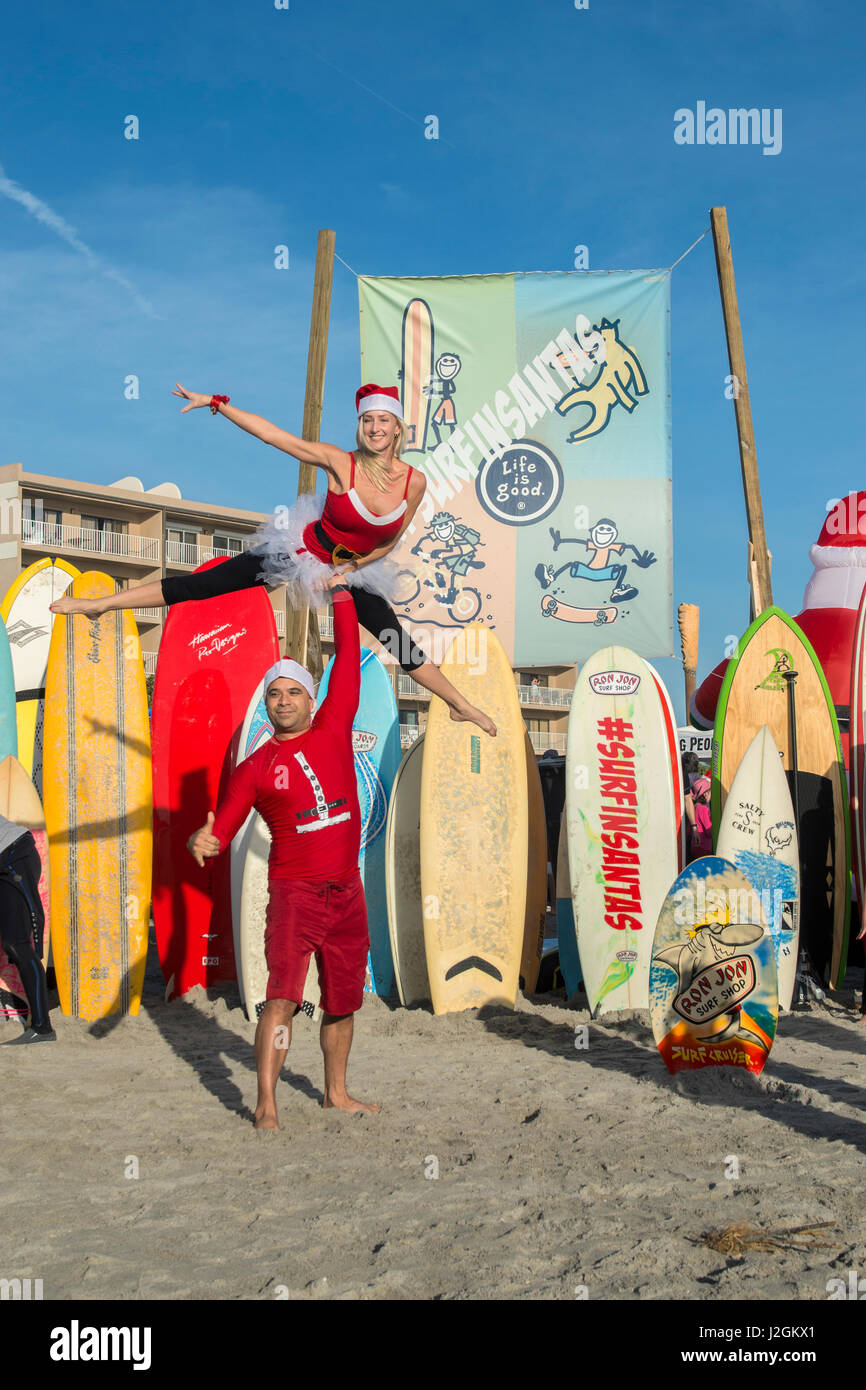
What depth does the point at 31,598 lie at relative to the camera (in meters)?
7.44

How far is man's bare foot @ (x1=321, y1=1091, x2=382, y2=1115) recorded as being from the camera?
372cm

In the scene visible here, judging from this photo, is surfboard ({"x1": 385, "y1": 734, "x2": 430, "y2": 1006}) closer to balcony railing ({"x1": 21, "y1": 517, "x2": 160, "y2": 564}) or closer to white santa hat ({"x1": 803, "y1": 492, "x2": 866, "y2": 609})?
white santa hat ({"x1": 803, "y1": 492, "x2": 866, "y2": 609})

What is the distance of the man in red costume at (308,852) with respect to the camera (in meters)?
3.52

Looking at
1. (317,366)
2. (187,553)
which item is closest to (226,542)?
(187,553)

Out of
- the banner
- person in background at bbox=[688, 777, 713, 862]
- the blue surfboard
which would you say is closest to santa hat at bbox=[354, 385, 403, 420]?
the blue surfboard

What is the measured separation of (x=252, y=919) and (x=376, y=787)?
1.17m

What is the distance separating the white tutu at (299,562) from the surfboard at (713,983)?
167 centimetres

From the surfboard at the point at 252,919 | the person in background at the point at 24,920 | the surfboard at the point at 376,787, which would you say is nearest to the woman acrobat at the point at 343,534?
the person in background at the point at 24,920

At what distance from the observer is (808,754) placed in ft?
20.7

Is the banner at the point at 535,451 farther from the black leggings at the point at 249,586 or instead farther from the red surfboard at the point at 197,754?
the black leggings at the point at 249,586

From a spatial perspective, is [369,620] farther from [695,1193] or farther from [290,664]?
[695,1193]

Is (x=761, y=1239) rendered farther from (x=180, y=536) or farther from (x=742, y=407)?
(x=180, y=536)

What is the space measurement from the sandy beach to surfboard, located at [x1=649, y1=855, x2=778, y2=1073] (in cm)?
11
